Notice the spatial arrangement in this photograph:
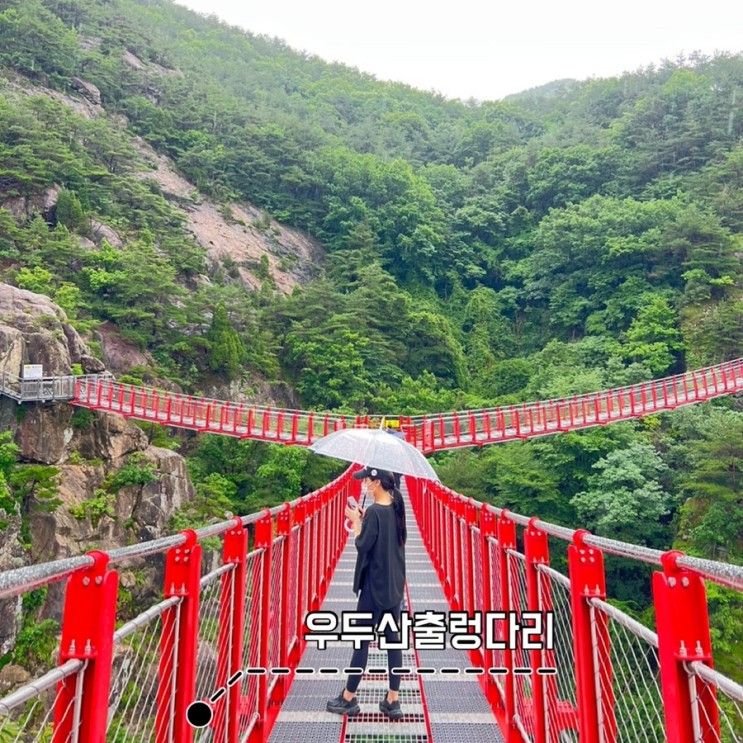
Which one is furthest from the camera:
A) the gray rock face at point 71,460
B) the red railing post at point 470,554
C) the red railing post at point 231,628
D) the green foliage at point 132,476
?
the green foliage at point 132,476

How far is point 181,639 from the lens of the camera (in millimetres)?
2008

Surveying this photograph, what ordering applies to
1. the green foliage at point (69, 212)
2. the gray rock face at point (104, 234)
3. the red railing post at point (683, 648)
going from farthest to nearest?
the gray rock face at point (104, 234) → the green foliage at point (69, 212) → the red railing post at point (683, 648)

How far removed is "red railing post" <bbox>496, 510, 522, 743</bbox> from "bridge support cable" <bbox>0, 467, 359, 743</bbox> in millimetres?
1151

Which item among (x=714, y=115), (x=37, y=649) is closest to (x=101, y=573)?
(x=37, y=649)

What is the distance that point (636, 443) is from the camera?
17297 millimetres

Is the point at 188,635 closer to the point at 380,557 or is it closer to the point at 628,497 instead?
the point at 380,557

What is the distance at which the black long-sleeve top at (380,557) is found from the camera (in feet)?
10.2

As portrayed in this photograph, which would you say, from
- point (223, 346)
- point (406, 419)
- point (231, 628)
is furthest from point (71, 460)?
point (231, 628)

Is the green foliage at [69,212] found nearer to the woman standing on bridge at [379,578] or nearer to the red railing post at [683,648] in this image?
the woman standing on bridge at [379,578]

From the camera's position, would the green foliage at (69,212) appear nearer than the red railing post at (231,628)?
No

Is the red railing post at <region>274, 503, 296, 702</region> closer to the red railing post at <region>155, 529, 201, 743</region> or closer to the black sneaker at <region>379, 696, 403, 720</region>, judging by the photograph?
the black sneaker at <region>379, 696, 403, 720</region>

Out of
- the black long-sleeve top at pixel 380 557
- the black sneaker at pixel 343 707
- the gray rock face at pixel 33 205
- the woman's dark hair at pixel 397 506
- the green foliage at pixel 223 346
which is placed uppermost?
the gray rock face at pixel 33 205

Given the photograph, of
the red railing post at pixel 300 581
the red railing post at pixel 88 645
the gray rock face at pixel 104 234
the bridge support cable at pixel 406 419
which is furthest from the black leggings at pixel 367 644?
the gray rock face at pixel 104 234

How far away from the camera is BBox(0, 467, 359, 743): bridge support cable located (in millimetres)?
1307
